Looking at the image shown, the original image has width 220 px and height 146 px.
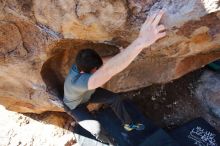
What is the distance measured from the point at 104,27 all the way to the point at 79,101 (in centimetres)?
93

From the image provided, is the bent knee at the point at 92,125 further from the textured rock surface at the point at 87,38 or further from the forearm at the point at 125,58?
the forearm at the point at 125,58

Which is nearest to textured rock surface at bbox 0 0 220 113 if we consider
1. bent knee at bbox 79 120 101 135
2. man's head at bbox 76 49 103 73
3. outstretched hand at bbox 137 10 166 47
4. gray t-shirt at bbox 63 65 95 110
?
outstretched hand at bbox 137 10 166 47

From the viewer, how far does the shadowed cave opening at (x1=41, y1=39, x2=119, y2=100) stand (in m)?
4.44

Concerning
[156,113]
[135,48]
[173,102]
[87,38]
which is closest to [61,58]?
[87,38]

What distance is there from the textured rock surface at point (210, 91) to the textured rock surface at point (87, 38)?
0.51 meters

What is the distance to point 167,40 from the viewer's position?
13.3ft

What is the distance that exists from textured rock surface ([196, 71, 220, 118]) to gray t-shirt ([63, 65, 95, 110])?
1.53 m

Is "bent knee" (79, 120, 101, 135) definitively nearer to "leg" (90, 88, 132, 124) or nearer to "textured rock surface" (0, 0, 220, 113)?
"leg" (90, 88, 132, 124)

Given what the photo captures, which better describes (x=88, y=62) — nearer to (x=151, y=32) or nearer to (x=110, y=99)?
(x=151, y=32)

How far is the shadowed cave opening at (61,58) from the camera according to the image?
444cm

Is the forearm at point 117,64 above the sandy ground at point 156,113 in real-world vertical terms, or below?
above

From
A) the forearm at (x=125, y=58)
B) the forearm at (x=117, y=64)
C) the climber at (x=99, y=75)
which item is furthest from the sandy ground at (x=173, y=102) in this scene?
the forearm at (x=125, y=58)

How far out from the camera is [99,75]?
3613 mm

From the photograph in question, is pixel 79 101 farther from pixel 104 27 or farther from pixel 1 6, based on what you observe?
pixel 1 6
